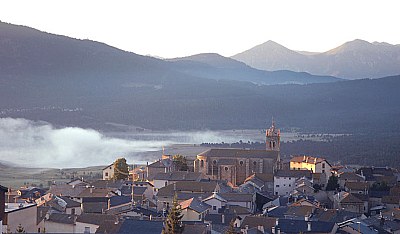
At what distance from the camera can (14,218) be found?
97.3ft

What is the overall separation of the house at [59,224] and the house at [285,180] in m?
22.8

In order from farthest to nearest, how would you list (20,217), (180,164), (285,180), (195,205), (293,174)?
(180,164) → (293,174) → (285,180) → (195,205) → (20,217)

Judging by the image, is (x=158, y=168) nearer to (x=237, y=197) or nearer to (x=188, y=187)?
(x=188, y=187)

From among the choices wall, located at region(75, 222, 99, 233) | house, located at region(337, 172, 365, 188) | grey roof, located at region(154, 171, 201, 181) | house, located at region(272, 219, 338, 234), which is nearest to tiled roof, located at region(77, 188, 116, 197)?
grey roof, located at region(154, 171, 201, 181)

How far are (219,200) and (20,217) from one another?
15.9 meters

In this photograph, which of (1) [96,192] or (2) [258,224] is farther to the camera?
(1) [96,192]

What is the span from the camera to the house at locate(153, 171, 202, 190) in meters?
53.5

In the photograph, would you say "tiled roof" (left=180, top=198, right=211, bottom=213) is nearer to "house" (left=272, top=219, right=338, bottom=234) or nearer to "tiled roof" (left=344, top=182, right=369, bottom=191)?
"house" (left=272, top=219, right=338, bottom=234)

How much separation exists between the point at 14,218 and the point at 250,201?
63.4 feet

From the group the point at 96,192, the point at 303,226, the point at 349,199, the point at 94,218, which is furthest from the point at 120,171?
the point at 303,226

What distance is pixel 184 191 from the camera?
4897 centimetres

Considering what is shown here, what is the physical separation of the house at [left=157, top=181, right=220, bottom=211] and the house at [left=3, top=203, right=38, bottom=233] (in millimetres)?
14330

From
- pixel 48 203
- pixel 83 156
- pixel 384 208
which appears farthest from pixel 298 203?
pixel 83 156

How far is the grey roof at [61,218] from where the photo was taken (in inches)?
1420
